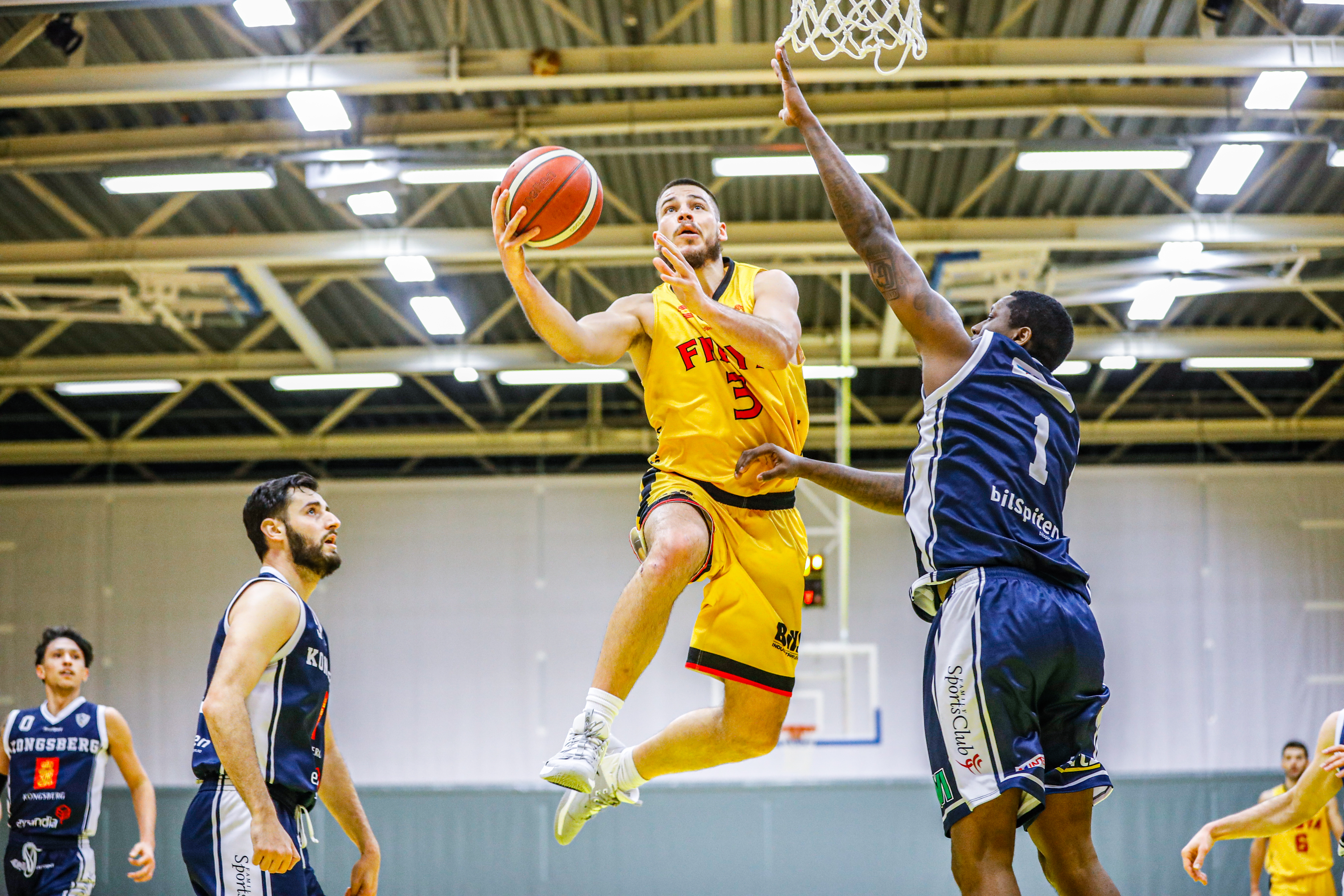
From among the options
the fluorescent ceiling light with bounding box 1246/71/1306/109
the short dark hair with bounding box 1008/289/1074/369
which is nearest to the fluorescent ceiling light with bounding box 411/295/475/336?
the fluorescent ceiling light with bounding box 1246/71/1306/109

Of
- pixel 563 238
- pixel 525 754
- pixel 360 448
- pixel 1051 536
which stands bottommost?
pixel 525 754

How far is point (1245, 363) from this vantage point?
15336mm

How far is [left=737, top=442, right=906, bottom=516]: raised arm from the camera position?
4.45 meters

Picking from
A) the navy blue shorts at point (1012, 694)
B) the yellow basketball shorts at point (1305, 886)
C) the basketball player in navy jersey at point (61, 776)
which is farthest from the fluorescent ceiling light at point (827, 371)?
the navy blue shorts at point (1012, 694)

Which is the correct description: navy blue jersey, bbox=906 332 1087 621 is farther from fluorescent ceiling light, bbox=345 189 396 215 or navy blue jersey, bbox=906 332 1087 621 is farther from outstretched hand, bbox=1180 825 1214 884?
fluorescent ceiling light, bbox=345 189 396 215

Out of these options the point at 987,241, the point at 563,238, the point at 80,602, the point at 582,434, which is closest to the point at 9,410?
the point at 80,602

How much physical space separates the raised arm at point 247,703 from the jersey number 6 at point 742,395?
1.66 meters

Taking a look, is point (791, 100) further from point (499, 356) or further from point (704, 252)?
point (499, 356)

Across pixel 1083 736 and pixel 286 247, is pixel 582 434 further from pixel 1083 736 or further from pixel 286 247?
pixel 1083 736

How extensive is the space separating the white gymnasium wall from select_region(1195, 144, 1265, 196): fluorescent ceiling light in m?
6.85

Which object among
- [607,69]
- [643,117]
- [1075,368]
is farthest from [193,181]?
[1075,368]

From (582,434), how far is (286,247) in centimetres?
613

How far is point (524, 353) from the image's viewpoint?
50.6 ft

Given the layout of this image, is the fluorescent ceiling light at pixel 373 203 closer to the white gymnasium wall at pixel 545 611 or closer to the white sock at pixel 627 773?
the white gymnasium wall at pixel 545 611
